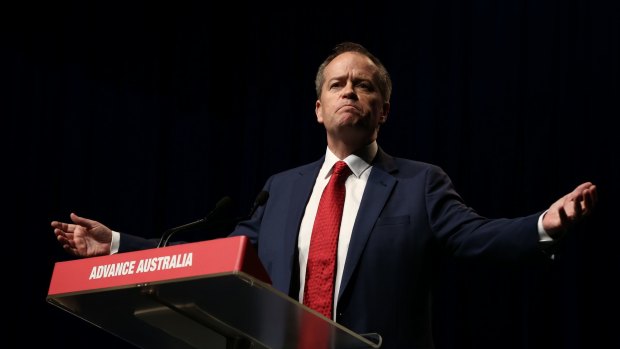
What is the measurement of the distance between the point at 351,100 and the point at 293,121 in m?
2.17

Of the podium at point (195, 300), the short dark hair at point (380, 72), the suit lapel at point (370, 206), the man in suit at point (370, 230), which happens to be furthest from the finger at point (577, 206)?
the short dark hair at point (380, 72)

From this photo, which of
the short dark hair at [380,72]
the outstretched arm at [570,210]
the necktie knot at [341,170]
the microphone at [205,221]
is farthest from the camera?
the short dark hair at [380,72]

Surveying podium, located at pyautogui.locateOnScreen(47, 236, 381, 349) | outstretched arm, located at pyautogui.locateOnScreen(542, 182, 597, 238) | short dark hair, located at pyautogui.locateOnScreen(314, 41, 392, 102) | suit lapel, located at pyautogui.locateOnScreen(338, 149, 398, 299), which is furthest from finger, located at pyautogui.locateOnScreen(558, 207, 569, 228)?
short dark hair, located at pyautogui.locateOnScreen(314, 41, 392, 102)

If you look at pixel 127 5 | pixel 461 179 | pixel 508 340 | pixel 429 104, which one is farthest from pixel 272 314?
pixel 127 5

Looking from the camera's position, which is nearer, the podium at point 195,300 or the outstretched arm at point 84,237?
the podium at point 195,300

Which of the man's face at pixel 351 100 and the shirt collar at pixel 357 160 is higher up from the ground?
the man's face at pixel 351 100

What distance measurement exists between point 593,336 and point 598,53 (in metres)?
1.27

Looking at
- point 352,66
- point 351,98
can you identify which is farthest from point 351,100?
point 352,66

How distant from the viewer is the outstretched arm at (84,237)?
6.96 feet

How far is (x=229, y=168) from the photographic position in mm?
4918

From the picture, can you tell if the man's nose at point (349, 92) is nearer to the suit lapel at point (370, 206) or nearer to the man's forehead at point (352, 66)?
the man's forehead at point (352, 66)

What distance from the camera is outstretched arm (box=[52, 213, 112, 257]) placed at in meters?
2.12

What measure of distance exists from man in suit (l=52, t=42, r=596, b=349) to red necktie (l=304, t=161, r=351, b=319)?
2 cm

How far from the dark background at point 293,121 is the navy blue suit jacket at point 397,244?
142cm
